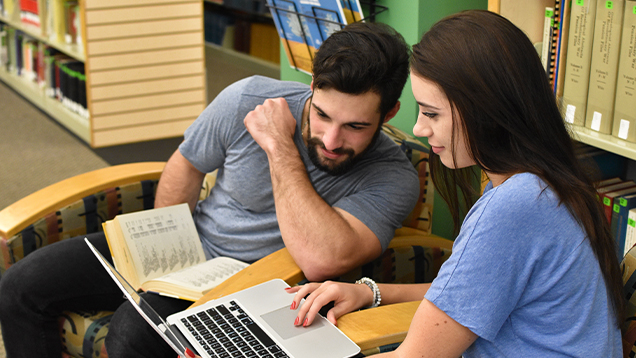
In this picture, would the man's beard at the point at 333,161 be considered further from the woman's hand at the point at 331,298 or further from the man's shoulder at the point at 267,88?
the woman's hand at the point at 331,298

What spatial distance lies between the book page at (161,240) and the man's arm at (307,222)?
0.33 metres

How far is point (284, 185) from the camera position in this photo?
1.44m

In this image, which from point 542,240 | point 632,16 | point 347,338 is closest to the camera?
point 542,240

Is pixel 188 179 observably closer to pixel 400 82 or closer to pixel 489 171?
pixel 400 82

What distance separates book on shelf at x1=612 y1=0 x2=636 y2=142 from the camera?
130cm

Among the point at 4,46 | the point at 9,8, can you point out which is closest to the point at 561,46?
the point at 9,8

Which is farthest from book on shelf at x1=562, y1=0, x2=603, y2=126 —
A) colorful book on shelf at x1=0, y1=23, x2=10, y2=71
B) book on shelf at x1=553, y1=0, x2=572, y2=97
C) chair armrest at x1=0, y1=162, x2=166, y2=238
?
colorful book on shelf at x1=0, y1=23, x2=10, y2=71

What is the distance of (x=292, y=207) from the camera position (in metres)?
1.41

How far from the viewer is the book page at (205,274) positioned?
1378 millimetres

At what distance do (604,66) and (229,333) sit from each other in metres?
1.04

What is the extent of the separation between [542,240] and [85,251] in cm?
123

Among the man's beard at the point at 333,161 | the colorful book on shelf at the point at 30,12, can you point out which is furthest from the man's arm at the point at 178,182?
the colorful book on shelf at the point at 30,12

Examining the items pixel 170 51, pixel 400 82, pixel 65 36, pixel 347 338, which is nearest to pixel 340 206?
pixel 400 82

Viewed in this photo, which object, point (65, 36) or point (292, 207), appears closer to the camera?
point (292, 207)
